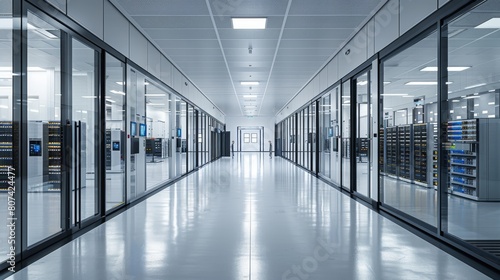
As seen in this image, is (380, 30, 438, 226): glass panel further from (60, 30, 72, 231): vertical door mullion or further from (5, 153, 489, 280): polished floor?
(60, 30, 72, 231): vertical door mullion

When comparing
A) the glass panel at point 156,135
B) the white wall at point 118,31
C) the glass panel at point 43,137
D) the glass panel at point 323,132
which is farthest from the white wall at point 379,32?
the glass panel at point 156,135

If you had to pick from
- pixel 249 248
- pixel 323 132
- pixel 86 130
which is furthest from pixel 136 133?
pixel 323 132

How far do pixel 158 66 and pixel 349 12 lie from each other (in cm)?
512

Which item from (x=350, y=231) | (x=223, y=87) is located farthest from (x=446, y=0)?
(x=223, y=87)

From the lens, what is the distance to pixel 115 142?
42.3ft

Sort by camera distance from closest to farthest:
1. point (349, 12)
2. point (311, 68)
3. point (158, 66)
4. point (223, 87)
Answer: point (349, 12) → point (158, 66) → point (311, 68) → point (223, 87)

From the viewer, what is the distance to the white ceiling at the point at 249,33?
5930 mm

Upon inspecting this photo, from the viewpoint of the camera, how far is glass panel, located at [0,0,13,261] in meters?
4.89

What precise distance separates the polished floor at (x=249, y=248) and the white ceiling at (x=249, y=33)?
12.0 ft

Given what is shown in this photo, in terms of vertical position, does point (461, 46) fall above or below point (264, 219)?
above

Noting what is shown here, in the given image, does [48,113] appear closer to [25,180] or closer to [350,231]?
[25,180]

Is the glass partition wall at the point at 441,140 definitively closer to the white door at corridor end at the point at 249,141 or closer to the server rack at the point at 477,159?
the server rack at the point at 477,159

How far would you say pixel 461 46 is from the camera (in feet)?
29.3

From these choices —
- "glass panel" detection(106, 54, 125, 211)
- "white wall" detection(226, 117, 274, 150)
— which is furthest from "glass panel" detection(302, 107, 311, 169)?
"white wall" detection(226, 117, 274, 150)
